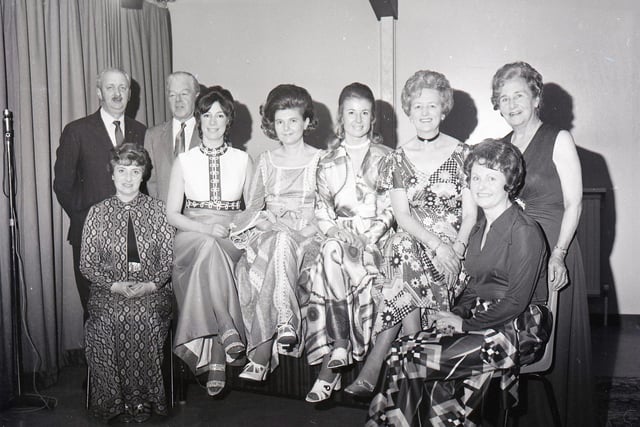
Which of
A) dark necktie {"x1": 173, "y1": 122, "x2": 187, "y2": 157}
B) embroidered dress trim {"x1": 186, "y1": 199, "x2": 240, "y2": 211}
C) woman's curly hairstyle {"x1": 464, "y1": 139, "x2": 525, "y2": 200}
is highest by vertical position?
dark necktie {"x1": 173, "y1": 122, "x2": 187, "y2": 157}

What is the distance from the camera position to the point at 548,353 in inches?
90.7

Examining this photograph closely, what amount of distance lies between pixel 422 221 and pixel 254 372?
1055 millimetres

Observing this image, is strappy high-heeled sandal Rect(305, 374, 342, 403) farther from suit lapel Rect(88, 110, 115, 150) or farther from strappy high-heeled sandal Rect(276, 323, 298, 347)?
suit lapel Rect(88, 110, 115, 150)

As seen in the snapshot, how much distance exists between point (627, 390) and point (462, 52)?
7.72 ft

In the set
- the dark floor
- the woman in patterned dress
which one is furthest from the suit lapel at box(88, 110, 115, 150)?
the woman in patterned dress

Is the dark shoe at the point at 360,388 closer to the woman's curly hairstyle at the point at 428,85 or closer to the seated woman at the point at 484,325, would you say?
the seated woman at the point at 484,325

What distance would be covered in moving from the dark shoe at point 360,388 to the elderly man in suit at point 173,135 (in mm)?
1592

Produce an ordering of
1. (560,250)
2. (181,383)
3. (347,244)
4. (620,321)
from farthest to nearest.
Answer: (620,321), (181,383), (347,244), (560,250)

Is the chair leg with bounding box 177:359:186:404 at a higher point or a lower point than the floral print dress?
lower

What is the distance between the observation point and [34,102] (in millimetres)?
3062

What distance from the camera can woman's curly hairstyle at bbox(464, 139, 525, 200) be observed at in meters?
2.24

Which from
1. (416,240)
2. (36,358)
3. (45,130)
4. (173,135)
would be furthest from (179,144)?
(416,240)

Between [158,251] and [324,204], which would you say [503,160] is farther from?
[158,251]

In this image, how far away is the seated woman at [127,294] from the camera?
8.98 ft
